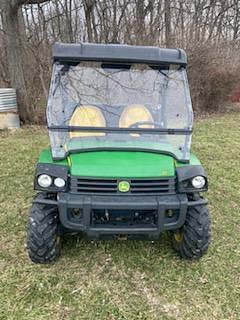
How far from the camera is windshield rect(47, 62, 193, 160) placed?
2721 mm

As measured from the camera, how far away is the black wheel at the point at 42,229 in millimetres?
2535

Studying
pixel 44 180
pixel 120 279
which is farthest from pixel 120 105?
pixel 120 279

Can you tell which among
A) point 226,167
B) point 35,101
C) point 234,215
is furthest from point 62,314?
point 35,101

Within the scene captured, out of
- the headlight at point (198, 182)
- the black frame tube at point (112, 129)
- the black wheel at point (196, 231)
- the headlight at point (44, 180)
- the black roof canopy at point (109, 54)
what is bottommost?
the black wheel at point (196, 231)

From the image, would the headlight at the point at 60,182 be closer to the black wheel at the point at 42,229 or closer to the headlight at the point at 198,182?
the black wheel at the point at 42,229

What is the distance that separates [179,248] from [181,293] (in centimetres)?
42

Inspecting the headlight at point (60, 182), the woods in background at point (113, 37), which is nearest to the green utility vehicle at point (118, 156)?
the headlight at point (60, 182)

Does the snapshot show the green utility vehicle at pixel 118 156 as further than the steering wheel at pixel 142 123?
No

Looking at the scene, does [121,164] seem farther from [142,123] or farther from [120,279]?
[120,279]

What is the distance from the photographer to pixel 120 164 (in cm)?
244

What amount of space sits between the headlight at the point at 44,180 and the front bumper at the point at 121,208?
0.12 metres

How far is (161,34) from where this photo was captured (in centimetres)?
1070

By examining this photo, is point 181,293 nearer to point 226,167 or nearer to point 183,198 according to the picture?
point 183,198

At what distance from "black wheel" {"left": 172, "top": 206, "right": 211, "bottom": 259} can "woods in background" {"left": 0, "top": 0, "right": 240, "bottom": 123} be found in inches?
253
